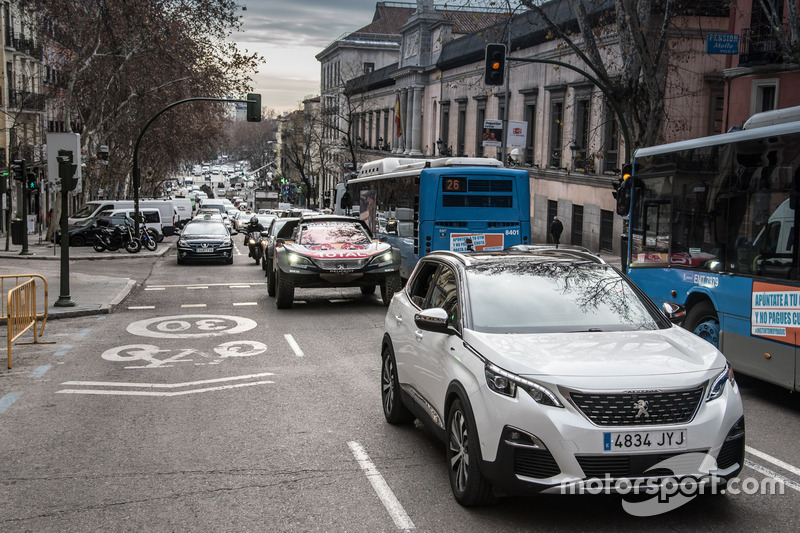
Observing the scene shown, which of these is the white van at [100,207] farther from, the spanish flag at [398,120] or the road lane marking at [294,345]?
the road lane marking at [294,345]

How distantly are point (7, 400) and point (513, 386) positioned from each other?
6.44 meters

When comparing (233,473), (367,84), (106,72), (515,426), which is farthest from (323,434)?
(367,84)

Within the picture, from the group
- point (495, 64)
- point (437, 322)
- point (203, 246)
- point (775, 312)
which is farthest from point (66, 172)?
point (203, 246)

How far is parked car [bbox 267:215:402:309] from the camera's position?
16.9 meters

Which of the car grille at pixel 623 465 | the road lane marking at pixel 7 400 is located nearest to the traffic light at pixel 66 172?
the road lane marking at pixel 7 400

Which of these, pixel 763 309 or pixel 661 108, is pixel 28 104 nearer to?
pixel 661 108

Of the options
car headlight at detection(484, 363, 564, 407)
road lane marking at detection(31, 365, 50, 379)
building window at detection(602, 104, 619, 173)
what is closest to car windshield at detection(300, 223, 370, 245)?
road lane marking at detection(31, 365, 50, 379)

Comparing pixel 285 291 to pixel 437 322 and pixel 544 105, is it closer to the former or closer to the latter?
pixel 437 322

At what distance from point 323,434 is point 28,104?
50.3m

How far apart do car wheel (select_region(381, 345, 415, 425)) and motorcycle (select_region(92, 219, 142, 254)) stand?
30437mm

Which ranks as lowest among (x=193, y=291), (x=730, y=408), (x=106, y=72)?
(x=193, y=291)

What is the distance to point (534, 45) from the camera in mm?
44094

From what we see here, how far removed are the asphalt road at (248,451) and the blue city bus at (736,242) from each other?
0.75 meters

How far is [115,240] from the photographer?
121ft
